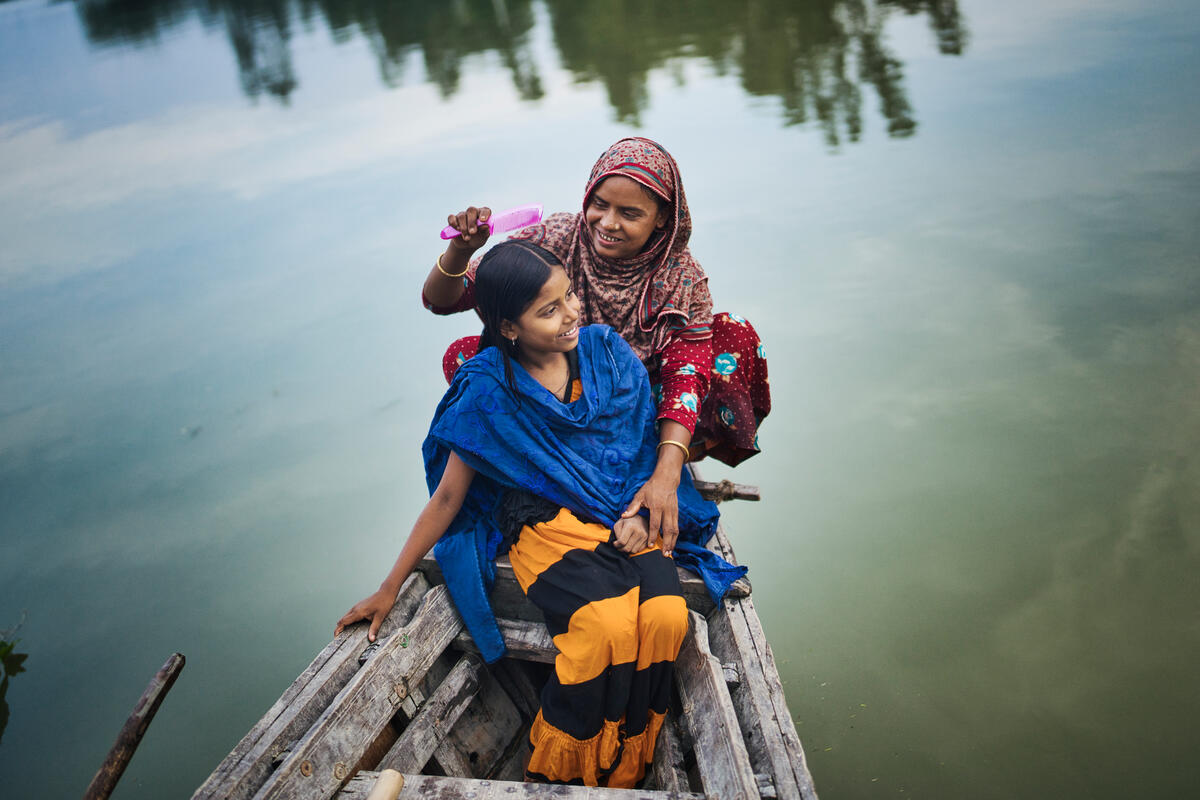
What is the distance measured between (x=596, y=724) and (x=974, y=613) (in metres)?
1.32

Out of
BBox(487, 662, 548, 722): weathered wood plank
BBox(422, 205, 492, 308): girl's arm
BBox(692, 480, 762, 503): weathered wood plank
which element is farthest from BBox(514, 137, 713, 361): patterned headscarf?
BBox(487, 662, 548, 722): weathered wood plank

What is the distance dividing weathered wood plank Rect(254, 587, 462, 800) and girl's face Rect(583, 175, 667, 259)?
2.91 ft

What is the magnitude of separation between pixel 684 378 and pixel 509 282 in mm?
515

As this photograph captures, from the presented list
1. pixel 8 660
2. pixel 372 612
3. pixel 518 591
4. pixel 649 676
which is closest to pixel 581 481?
pixel 518 591

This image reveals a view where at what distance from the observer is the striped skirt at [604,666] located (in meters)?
1.38

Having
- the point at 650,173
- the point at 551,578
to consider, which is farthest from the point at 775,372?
the point at 551,578

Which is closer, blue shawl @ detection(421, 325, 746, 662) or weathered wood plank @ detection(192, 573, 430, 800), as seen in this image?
weathered wood plank @ detection(192, 573, 430, 800)

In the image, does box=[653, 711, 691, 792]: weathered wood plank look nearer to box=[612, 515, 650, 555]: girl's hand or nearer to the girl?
the girl

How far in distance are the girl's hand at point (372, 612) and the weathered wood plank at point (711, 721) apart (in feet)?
1.92

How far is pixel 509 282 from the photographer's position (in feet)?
4.94

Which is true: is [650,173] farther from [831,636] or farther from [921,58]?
[921,58]

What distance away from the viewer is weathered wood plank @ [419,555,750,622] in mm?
1560

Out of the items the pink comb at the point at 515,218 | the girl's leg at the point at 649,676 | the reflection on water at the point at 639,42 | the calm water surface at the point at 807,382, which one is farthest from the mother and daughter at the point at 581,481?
the reflection on water at the point at 639,42

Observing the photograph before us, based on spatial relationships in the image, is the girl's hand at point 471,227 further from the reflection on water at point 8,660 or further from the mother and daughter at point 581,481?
the reflection on water at point 8,660
